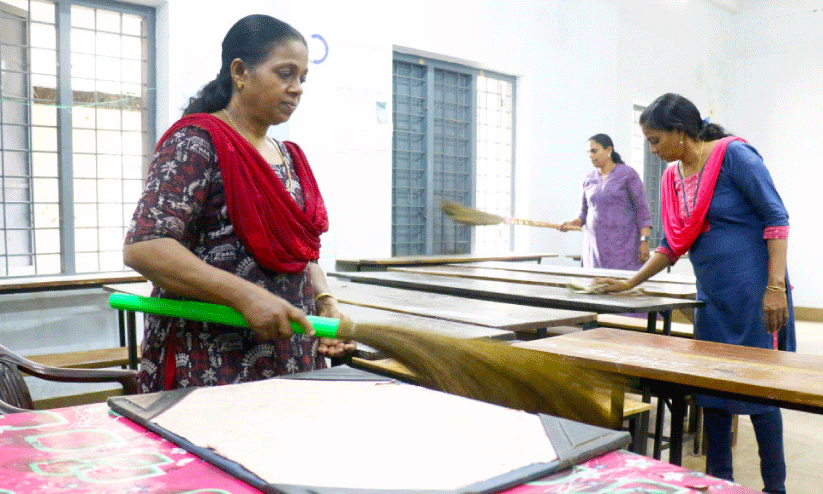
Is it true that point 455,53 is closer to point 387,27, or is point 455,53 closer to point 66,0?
point 387,27

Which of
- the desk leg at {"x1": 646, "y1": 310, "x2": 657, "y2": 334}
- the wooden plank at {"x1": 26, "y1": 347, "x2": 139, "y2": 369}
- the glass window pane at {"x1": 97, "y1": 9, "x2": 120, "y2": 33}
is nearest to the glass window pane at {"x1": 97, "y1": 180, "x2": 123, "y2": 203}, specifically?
the glass window pane at {"x1": 97, "y1": 9, "x2": 120, "y2": 33}

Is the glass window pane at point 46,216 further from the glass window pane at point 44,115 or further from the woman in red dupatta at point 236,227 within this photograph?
the woman in red dupatta at point 236,227

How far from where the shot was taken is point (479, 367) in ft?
3.85

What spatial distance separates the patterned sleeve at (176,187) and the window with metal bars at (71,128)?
9.93 ft

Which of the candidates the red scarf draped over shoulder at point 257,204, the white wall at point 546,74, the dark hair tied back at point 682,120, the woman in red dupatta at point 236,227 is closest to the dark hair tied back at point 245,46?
the woman in red dupatta at point 236,227

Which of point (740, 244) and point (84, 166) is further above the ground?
point (84, 166)

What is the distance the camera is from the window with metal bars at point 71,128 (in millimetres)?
3840

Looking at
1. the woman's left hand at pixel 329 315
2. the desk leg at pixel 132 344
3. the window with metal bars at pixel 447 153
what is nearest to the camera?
the woman's left hand at pixel 329 315

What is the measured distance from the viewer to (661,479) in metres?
0.77

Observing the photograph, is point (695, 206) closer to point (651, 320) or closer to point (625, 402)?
point (651, 320)

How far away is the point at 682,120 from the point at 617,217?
2.32m

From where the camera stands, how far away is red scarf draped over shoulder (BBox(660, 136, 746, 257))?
2.34 meters

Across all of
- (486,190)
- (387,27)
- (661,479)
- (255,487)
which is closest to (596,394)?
(661,479)

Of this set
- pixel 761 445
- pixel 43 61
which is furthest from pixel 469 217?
pixel 43 61
